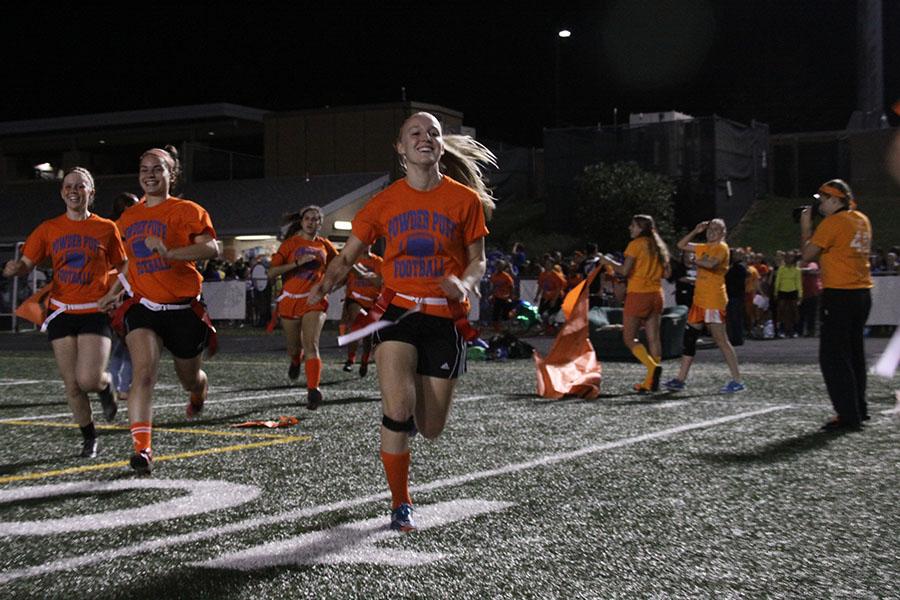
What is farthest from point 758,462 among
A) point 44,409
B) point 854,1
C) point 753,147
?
point 854,1

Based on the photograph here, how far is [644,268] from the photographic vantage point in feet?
38.8

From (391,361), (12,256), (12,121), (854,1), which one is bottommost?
(391,361)

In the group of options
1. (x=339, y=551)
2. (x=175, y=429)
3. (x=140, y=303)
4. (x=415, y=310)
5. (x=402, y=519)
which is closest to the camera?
(x=339, y=551)

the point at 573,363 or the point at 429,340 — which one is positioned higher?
the point at 429,340

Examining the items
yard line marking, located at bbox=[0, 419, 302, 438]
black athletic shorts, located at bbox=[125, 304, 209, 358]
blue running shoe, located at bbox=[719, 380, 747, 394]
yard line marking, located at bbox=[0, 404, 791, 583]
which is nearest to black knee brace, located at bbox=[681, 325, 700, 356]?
blue running shoe, located at bbox=[719, 380, 747, 394]

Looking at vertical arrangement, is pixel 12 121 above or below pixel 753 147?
above

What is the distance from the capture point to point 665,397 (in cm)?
1137

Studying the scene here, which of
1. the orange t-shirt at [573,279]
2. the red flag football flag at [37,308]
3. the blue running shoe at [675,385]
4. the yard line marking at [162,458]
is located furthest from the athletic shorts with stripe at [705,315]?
the orange t-shirt at [573,279]

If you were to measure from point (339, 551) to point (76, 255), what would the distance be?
3.97 m

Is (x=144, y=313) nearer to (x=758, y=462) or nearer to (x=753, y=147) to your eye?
(x=758, y=462)

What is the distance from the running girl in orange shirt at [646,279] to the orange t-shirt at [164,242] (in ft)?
19.7

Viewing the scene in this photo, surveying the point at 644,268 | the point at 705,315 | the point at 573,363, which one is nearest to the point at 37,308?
the point at 573,363

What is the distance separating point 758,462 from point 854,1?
43578 millimetres

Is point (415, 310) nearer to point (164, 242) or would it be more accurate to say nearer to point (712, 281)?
point (164, 242)
